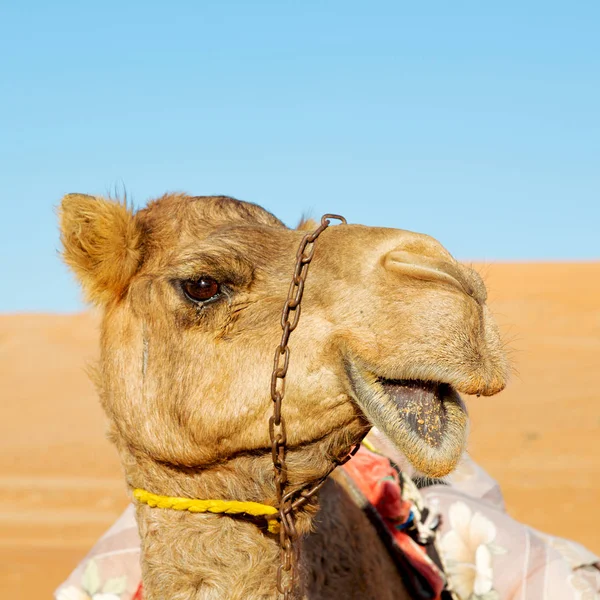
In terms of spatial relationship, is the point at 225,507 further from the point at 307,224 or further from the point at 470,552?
the point at 470,552

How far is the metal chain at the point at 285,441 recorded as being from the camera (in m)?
2.24

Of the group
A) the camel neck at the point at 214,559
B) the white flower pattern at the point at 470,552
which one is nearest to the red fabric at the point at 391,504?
the white flower pattern at the point at 470,552

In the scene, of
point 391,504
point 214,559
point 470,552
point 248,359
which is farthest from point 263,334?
point 470,552

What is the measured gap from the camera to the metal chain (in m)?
2.24

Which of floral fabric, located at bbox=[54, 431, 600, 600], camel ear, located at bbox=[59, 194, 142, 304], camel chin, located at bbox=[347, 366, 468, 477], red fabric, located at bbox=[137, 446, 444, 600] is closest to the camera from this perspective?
camel chin, located at bbox=[347, 366, 468, 477]

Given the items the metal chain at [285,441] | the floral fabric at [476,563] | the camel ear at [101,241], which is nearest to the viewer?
the metal chain at [285,441]

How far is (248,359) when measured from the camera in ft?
7.70

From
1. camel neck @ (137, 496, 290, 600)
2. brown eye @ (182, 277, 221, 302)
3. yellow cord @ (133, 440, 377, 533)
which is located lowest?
camel neck @ (137, 496, 290, 600)

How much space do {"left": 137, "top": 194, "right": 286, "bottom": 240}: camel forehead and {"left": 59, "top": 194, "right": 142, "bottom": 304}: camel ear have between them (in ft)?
0.24

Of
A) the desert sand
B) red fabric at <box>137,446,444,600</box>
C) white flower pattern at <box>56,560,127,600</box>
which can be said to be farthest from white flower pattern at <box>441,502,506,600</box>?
white flower pattern at <box>56,560,127,600</box>

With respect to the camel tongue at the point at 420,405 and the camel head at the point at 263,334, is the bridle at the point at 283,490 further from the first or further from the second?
the camel tongue at the point at 420,405

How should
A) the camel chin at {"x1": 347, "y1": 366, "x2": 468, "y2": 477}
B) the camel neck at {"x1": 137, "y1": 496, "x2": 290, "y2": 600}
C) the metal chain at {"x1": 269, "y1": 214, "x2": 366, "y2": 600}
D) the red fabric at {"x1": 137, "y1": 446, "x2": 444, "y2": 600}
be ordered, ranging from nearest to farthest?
the camel chin at {"x1": 347, "y1": 366, "x2": 468, "y2": 477} → the metal chain at {"x1": 269, "y1": 214, "x2": 366, "y2": 600} → the camel neck at {"x1": 137, "y1": 496, "x2": 290, "y2": 600} → the red fabric at {"x1": 137, "y1": 446, "x2": 444, "y2": 600}

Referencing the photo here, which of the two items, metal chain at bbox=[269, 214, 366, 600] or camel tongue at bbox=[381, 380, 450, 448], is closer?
camel tongue at bbox=[381, 380, 450, 448]

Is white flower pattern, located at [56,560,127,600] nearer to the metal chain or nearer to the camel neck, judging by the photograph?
the camel neck
